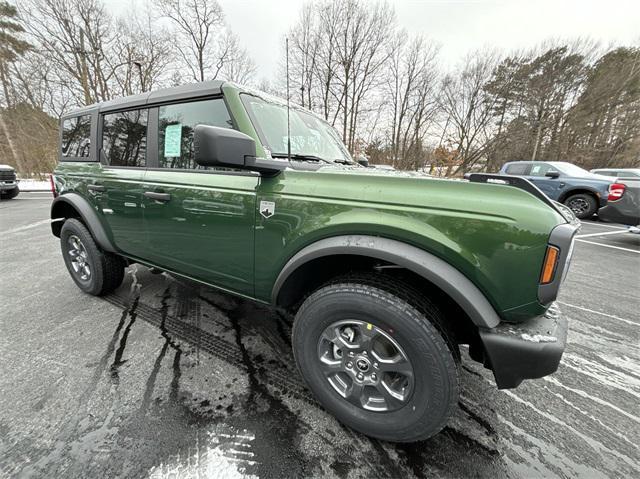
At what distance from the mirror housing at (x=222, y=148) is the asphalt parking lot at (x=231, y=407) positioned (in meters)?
1.47

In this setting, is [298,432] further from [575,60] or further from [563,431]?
[575,60]

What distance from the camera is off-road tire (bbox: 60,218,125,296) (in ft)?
9.14

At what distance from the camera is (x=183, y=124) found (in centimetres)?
208

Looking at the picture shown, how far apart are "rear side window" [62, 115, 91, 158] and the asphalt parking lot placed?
1.62 meters

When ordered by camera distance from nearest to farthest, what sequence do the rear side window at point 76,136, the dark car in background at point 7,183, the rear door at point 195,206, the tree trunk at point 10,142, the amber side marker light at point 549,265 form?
the amber side marker light at point 549,265 < the rear door at point 195,206 < the rear side window at point 76,136 < the dark car in background at point 7,183 < the tree trunk at point 10,142

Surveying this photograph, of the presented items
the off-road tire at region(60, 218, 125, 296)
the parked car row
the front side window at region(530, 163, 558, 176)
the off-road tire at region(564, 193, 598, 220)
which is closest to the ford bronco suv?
the off-road tire at region(60, 218, 125, 296)

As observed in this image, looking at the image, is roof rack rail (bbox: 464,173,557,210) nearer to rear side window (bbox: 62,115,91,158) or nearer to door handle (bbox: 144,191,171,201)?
door handle (bbox: 144,191,171,201)

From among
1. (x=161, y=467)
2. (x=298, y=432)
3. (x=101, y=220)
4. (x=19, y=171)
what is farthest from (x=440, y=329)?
(x=19, y=171)

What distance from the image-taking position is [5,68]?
51.1ft

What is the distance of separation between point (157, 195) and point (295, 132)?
1186 mm

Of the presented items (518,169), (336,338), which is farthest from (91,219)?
(518,169)

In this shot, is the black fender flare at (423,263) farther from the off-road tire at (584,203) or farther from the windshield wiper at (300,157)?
the off-road tire at (584,203)

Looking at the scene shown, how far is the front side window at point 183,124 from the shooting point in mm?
1911

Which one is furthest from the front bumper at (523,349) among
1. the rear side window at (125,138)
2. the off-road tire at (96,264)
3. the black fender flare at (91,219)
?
the off-road tire at (96,264)
